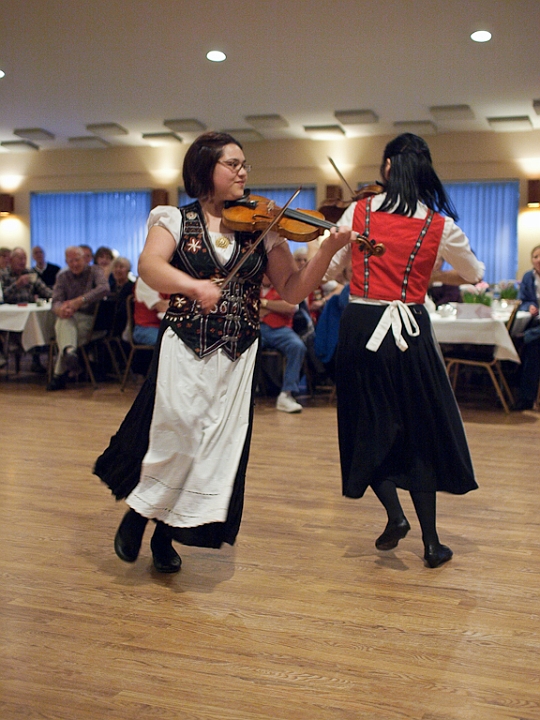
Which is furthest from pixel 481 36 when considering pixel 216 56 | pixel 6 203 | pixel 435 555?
pixel 6 203

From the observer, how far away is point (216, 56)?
7316 mm

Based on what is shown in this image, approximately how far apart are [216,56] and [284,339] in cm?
288

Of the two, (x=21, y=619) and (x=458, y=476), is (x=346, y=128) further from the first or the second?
(x=21, y=619)

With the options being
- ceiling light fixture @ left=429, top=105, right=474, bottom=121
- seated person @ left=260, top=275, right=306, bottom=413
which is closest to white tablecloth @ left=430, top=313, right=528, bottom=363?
seated person @ left=260, top=275, right=306, bottom=413

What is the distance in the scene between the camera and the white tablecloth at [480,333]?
224 inches

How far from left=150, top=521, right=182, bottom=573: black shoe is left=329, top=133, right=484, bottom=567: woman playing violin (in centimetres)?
58

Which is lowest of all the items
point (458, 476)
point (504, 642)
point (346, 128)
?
point (504, 642)

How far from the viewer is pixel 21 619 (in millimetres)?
2143

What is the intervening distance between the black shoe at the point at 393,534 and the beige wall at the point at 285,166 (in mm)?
8255

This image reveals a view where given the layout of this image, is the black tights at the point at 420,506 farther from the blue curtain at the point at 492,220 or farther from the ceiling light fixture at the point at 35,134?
the ceiling light fixture at the point at 35,134

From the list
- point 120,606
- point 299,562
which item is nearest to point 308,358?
point 299,562

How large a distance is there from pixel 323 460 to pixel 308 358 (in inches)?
97.3

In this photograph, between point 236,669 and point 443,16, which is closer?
point 236,669

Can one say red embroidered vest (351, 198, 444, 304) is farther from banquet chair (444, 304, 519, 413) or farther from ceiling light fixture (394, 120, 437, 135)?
ceiling light fixture (394, 120, 437, 135)
